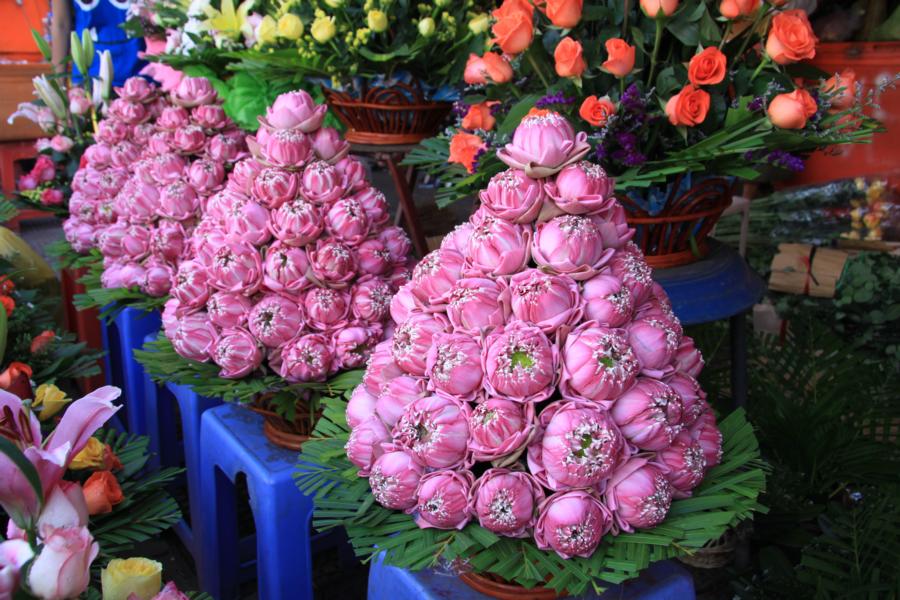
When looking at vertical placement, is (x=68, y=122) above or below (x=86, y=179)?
above

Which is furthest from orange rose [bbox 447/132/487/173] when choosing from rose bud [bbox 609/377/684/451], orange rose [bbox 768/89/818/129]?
rose bud [bbox 609/377/684/451]

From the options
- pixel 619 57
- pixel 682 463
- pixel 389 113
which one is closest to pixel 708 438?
pixel 682 463

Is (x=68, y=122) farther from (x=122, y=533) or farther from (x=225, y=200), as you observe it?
(x=122, y=533)

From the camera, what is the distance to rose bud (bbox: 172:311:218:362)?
1.13 meters

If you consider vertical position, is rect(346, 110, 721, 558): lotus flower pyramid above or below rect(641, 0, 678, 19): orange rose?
below

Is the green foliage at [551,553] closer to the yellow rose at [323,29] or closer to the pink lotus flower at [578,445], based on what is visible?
the pink lotus flower at [578,445]

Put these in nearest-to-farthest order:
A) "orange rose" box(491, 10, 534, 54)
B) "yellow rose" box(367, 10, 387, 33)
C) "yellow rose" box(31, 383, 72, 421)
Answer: "yellow rose" box(31, 383, 72, 421) < "orange rose" box(491, 10, 534, 54) < "yellow rose" box(367, 10, 387, 33)

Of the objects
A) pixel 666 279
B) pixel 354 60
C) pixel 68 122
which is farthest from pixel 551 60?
pixel 68 122

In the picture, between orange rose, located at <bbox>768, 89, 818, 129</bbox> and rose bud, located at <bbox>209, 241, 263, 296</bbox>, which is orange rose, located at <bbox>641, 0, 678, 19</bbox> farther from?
rose bud, located at <bbox>209, 241, 263, 296</bbox>

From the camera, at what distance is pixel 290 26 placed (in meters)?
1.78

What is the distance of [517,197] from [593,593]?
445mm

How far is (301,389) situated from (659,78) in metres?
0.78

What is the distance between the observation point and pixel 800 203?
2979 mm

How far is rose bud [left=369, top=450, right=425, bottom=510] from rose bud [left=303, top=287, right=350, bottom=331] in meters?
0.39
